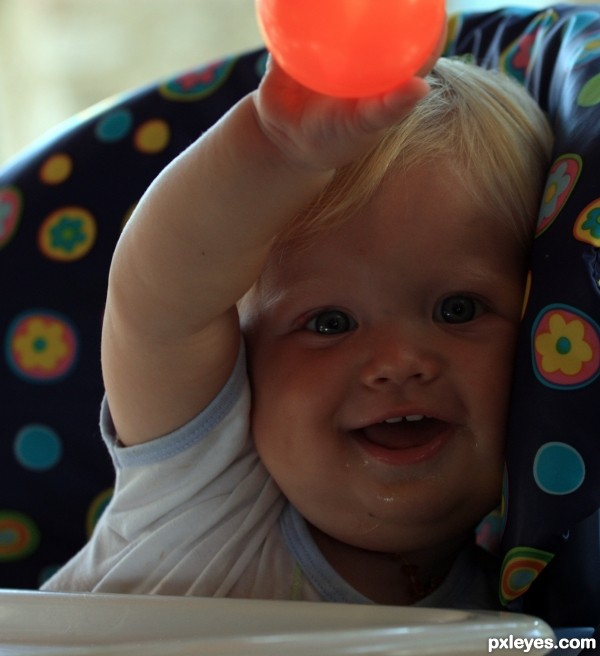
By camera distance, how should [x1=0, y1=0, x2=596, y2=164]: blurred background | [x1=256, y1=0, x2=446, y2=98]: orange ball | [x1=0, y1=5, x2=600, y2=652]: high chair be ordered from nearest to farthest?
1. [x1=256, y1=0, x2=446, y2=98]: orange ball
2. [x1=0, y1=5, x2=600, y2=652]: high chair
3. [x1=0, y1=0, x2=596, y2=164]: blurred background

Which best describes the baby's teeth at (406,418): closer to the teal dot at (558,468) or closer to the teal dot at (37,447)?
the teal dot at (558,468)

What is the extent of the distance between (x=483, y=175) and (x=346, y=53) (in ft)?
1.03

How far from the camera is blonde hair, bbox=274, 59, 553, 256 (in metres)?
0.68

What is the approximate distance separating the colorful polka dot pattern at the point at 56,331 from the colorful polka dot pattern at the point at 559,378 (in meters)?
0.41

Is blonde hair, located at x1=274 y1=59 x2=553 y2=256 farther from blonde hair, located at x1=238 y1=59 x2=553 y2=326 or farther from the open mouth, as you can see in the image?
the open mouth

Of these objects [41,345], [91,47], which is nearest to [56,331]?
[41,345]

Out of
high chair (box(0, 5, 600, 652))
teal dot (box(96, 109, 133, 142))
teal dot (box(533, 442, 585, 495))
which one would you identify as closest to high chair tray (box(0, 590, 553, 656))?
teal dot (box(533, 442, 585, 495))

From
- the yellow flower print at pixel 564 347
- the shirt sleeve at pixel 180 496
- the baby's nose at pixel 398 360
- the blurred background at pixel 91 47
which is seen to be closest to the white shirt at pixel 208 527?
the shirt sleeve at pixel 180 496

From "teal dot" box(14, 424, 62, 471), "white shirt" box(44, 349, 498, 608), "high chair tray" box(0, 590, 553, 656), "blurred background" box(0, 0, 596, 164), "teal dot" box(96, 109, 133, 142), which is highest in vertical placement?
"teal dot" box(96, 109, 133, 142)

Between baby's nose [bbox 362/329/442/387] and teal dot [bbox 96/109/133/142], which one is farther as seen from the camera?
teal dot [bbox 96/109/133/142]

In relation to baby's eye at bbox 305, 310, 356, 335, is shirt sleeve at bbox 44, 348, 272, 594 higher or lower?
lower

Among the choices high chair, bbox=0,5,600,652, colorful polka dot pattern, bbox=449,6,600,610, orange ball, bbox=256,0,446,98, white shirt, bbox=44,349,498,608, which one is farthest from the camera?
high chair, bbox=0,5,600,652

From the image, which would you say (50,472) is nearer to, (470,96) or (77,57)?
(470,96)

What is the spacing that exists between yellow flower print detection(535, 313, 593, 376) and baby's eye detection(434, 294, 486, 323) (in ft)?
0.26
